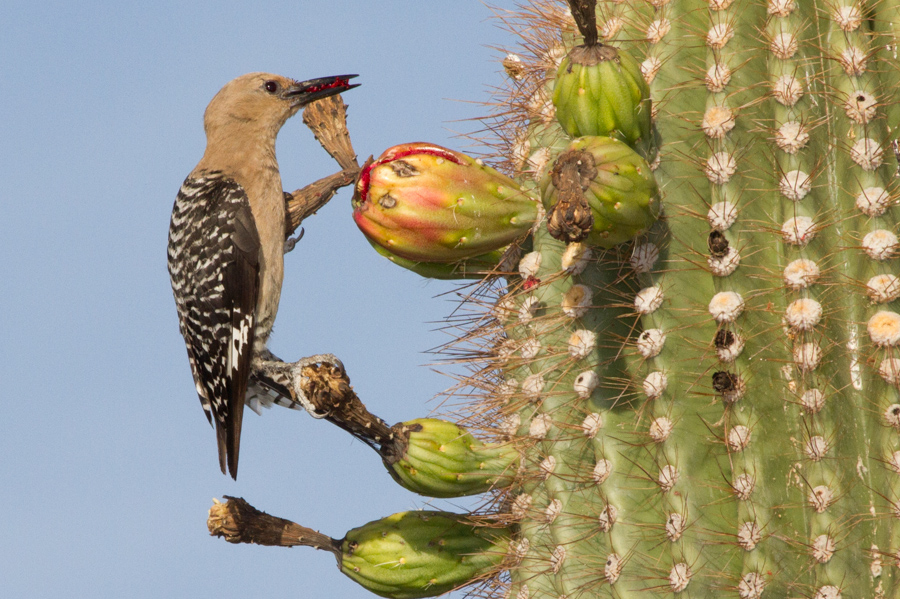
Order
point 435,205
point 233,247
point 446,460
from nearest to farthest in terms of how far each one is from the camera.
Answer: point 435,205 → point 446,460 → point 233,247

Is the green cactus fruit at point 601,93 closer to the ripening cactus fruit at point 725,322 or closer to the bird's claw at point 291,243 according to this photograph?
the ripening cactus fruit at point 725,322

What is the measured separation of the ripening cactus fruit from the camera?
1973 millimetres

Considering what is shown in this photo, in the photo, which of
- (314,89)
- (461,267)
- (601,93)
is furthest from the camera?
(314,89)

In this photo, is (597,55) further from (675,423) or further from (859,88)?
(675,423)

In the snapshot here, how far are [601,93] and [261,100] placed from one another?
11.8ft

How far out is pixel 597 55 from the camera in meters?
2.02

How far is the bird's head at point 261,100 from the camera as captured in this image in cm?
521

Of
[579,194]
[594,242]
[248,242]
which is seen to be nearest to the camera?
[579,194]

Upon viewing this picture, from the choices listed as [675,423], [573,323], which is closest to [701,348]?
[675,423]

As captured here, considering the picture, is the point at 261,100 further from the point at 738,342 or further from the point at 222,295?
the point at 738,342

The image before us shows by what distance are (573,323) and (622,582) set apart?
0.63 metres

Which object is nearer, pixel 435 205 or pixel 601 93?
pixel 601 93

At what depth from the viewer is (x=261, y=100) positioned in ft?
17.1

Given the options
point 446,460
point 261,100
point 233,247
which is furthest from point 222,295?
point 446,460
